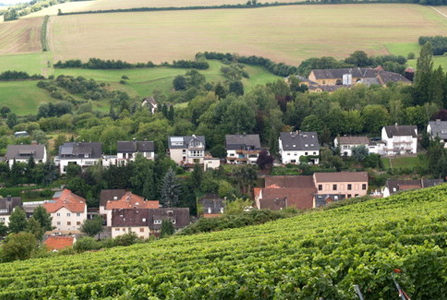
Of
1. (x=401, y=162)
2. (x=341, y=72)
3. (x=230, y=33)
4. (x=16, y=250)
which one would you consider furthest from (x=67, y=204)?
(x=230, y=33)

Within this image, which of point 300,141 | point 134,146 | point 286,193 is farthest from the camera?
point 300,141

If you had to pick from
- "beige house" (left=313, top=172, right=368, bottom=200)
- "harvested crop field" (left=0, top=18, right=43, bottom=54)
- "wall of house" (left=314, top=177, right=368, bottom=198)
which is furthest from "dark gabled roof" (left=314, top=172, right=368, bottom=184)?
"harvested crop field" (left=0, top=18, right=43, bottom=54)

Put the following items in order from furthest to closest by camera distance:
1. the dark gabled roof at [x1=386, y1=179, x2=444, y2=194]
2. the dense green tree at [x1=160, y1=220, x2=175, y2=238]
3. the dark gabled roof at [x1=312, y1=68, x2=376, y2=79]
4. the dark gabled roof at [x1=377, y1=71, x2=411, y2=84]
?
the dark gabled roof at [x1=312, y1=68, x2=376, y2=79] → the dark gabled roof at [x1=377, y1=71, x2=411, y2=84] → the dark gabled roof at [x1=386, y1=179, x2=444, y2=194] → the dense green tree at [x1=160, y1=220, x2=175, y2=238]

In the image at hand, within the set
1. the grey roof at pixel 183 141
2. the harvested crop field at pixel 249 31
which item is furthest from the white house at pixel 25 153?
the harvested crop field at pixel 249 31

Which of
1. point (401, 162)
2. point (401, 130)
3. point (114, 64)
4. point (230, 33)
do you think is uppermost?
point (230, 33)

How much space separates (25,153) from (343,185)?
26.8 meters

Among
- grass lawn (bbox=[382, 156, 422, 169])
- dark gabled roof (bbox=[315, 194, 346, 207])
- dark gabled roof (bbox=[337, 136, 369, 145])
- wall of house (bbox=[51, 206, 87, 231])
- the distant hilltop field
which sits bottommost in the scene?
wall of house (bbox=[51, 206, 87, 231])

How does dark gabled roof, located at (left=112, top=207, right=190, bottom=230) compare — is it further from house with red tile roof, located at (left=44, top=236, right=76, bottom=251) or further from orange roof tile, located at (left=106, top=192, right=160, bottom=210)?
house with red tile roof, located at (left=44, top=236, right=76, bottom=251)

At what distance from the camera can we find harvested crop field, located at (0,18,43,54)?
10944cm

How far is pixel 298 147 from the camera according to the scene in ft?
214

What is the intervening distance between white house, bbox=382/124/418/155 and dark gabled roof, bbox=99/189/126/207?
77.3 ft

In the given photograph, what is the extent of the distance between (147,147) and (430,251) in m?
48.7

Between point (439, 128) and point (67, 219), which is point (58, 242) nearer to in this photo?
point (67, 219)

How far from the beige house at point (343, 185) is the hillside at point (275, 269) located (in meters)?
28.8
